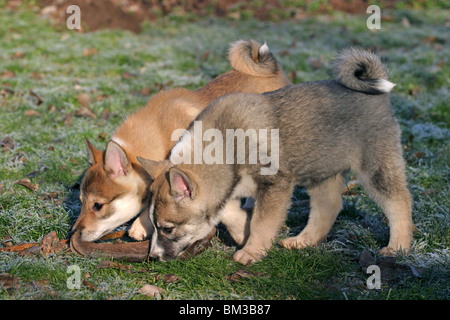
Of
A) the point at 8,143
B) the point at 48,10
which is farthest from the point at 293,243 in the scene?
the point at 48,10

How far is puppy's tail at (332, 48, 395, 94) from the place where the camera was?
13.5 ft

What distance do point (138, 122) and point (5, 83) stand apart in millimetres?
4710

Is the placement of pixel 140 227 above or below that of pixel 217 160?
below

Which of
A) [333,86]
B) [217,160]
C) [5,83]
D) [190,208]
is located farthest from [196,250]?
[5,83]

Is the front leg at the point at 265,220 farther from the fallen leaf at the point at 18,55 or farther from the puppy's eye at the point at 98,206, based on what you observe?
the fallen leaf at the point at 18,55

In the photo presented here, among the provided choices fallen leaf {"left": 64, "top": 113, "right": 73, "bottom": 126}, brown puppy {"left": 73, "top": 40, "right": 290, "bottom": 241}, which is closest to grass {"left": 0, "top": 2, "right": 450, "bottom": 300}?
fallen leaf {"left": 64, "top": 113, "right": 73, "bottom": 126}

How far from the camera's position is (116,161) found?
413 cm

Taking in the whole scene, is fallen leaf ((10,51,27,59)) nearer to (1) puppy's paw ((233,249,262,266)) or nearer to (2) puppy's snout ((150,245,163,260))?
(2) puppy's snout ((150,245,163,260))

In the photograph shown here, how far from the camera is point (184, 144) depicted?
395 centimetres

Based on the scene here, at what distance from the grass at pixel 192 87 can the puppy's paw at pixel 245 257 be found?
7 centimetres

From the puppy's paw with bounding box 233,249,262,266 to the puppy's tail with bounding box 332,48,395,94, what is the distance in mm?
1670

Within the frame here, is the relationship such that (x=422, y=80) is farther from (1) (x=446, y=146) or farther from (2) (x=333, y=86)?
(2) (x=333, y=86)

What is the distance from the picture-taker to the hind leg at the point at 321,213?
167 inches

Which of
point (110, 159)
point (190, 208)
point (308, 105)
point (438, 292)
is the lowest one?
point (438, 292)
